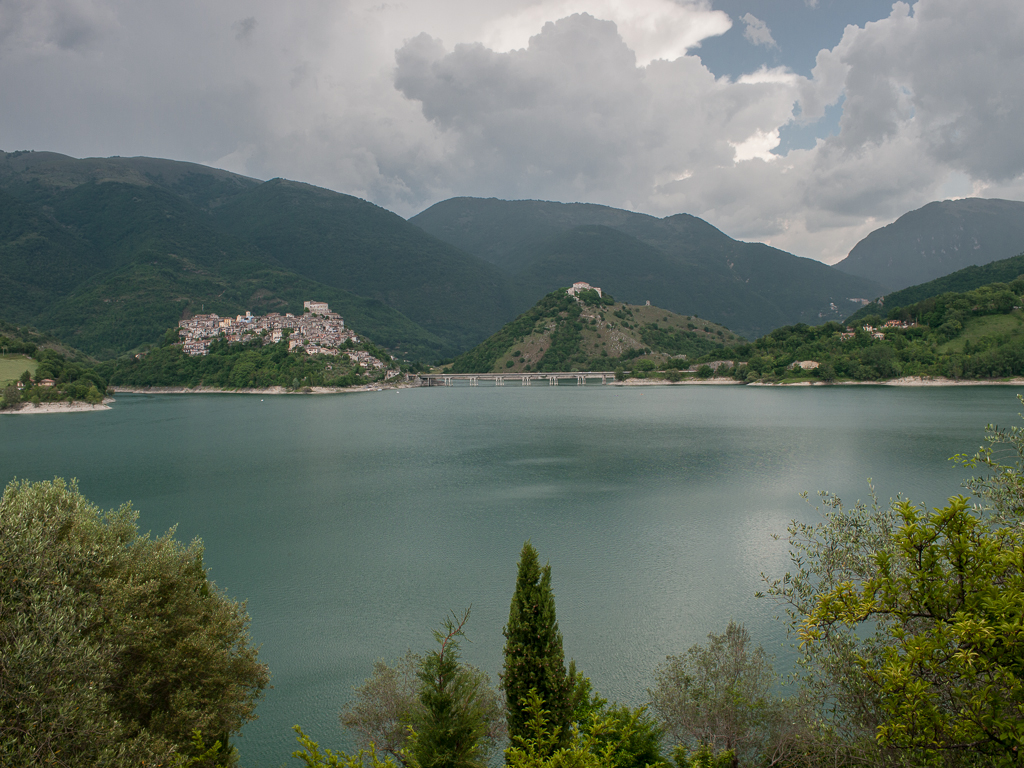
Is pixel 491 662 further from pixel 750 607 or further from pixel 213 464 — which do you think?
pixel 213 464

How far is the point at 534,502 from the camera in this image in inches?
939

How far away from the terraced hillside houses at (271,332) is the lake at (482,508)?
49.8m

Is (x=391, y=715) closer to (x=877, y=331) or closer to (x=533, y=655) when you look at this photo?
(x=533, y=655)

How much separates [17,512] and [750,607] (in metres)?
13.7

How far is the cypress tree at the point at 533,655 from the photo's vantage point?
7312 millimetres

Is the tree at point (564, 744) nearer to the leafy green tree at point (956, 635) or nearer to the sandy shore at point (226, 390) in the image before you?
the leafy green tree at point (956, 635)

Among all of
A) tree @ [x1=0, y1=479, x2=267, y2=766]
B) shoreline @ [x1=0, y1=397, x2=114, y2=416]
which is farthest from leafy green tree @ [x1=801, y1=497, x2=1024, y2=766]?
shoreline @ [x1=0, y1=397, x2=114, y2=416]

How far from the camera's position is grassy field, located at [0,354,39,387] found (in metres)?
66.9

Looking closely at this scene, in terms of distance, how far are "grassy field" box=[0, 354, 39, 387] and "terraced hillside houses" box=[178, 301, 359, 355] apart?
93.5 ft

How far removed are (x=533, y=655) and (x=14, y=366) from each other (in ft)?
285

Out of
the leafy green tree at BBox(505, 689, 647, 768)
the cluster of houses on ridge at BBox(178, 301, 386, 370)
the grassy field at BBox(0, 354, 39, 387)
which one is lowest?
the leafy green tree at BBox(505, 689, 647, 768)

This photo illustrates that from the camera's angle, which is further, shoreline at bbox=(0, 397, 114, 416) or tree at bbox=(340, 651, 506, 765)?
shoreline at bbox=(0, 397, 114, 416)

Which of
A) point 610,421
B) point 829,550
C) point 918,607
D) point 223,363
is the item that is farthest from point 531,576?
point 223,363

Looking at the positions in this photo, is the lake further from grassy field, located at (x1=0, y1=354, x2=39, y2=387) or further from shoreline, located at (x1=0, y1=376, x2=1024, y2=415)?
grassy field, located at (x1=0, y1=354, x2=39, y2=387)
